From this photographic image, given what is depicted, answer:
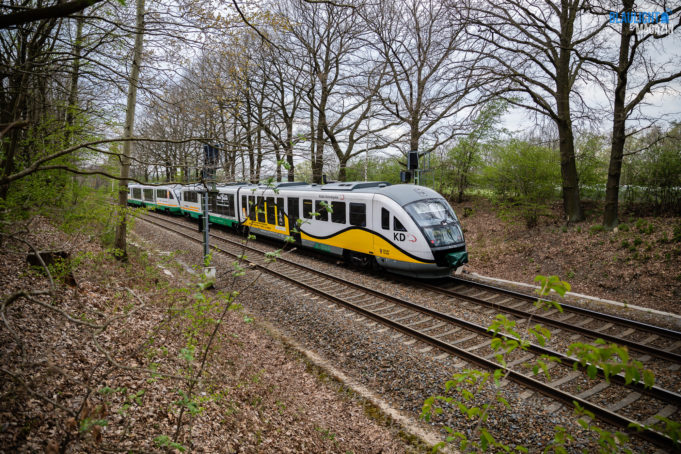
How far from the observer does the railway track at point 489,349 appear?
197 inches

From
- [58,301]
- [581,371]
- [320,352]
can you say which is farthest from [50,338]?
[581,371]

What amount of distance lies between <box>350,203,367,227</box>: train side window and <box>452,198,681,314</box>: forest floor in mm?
4276

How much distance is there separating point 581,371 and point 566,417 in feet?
4.72

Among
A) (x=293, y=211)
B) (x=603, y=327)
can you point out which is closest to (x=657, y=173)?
(x=603, y=327)

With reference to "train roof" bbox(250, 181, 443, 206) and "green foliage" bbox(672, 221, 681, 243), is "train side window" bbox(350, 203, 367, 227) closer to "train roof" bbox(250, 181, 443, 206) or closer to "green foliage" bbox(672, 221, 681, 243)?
"train roof" bbox(250, 181, 443, 206)

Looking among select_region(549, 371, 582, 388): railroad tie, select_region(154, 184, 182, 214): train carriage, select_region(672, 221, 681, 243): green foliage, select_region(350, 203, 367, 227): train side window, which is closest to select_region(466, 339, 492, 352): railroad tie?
select_region(549, 371, 582, 388): railroad tie

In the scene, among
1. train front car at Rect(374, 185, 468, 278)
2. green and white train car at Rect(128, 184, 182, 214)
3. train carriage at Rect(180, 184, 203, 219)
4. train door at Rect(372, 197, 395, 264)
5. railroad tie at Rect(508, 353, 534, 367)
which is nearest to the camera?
railroad tie at Rect(508, 353, 534, 367)

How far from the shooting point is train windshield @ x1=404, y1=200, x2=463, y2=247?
10.1 meters

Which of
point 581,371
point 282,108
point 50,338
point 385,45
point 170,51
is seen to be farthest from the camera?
point 282,108

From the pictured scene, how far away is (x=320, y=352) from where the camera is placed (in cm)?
702

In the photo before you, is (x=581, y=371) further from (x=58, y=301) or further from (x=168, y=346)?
(x=58, y=301)

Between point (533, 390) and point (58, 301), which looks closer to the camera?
point (533, 390)

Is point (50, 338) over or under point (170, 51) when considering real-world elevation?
under

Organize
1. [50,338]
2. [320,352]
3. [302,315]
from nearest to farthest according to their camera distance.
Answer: [50,338] < [320,352] < [302,315]
